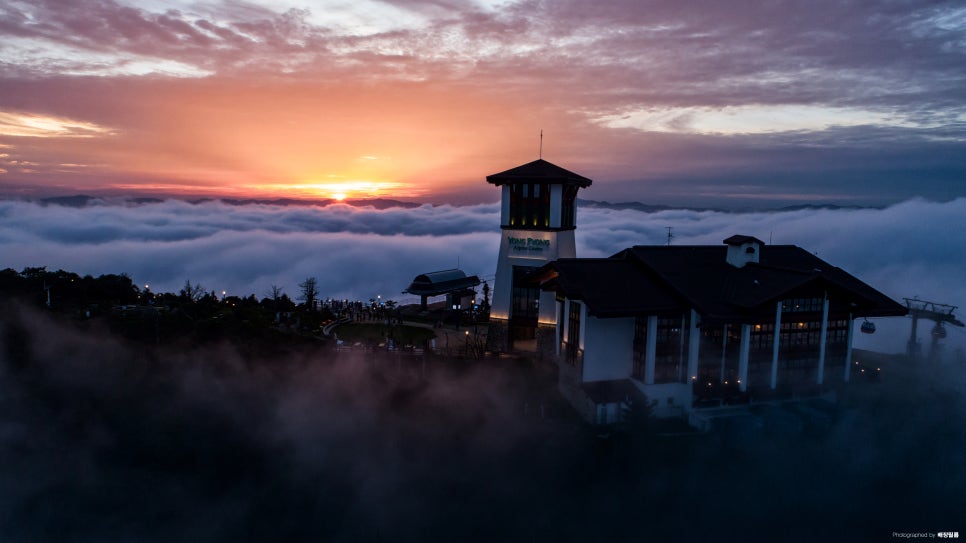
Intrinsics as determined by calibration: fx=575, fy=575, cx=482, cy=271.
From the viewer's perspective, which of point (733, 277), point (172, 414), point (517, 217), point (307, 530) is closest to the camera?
point (307, 530)

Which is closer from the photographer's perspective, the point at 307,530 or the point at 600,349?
the point at 307,530

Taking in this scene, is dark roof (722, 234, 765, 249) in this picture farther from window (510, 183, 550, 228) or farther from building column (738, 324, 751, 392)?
window (510, 183, 550, 228)

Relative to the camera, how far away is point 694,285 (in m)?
29.8

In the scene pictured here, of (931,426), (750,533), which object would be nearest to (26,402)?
(750,533)

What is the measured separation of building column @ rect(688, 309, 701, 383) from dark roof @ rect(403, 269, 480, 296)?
24.7 m

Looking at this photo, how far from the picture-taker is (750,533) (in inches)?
848

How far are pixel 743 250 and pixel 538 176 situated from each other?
13796 mm

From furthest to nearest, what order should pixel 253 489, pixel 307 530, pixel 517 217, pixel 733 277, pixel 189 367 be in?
pixel 517 217 < pixel 189 367 < pixel 733 277 < pixel 253 489 < pixel 307 530

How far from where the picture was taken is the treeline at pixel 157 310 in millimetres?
40781

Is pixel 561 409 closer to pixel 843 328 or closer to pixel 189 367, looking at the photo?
pixel 843 328

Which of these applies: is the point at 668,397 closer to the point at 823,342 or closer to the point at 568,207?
the point at 823,342

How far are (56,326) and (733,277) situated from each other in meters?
45.9

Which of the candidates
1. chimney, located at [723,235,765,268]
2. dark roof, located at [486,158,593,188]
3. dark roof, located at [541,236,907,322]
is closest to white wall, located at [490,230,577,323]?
dark roof, located at [486,158,593,188]

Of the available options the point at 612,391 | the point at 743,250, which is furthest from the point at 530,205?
the point at 612,391
